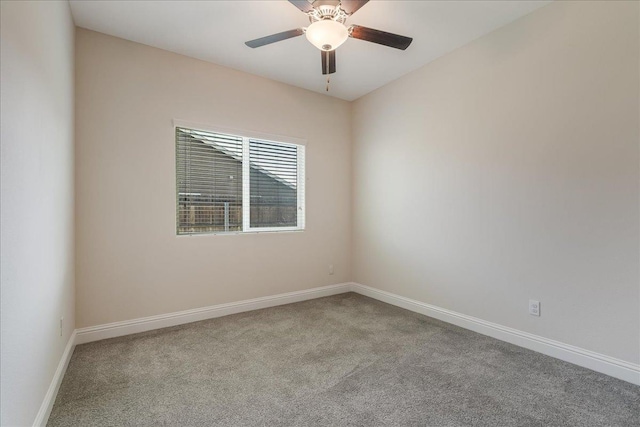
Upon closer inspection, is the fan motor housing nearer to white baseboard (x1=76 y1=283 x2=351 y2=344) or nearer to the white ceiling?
the white ceiling

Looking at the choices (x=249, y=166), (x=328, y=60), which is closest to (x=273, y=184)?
(x=249, y=166)

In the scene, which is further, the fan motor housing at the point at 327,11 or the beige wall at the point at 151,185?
the beige wall at the point at 151,185

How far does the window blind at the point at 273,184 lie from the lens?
3.77 meters

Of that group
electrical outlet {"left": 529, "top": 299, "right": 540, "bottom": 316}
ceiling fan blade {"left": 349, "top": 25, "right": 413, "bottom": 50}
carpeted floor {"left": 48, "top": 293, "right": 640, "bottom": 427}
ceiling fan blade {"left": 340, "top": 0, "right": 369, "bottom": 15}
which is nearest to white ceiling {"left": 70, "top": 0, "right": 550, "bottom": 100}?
ceiling fan blade {"left": 349, "top": 25, "right": 413, "bottom": 50}

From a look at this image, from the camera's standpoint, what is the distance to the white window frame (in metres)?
3.35

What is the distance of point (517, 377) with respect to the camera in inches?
85.4

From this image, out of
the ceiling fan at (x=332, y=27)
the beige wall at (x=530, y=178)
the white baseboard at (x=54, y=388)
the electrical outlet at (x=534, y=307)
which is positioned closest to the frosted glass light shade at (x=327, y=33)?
the ceiling fan at (x=332, y=27)

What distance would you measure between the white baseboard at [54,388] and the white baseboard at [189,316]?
199 mm

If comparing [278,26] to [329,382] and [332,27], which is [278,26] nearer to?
[332,27]

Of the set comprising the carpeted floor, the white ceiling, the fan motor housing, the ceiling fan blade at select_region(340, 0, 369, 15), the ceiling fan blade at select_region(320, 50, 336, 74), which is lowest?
the carpeted floor

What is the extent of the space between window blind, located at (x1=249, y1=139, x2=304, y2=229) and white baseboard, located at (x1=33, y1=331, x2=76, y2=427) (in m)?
1.97

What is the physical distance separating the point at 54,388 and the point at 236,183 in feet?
7.64

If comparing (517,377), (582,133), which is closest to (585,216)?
(582,133)

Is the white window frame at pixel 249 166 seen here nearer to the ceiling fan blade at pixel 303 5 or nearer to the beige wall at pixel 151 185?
the beige wall at pixel 151 185
